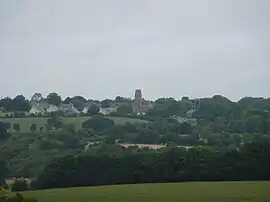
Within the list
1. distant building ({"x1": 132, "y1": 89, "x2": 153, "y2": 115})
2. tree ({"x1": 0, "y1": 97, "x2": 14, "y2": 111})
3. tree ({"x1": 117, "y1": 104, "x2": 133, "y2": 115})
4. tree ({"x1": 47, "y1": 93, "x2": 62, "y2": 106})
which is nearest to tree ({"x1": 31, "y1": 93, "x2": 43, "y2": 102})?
tree ({"x1": 47, "y1": 93, "x2": 62, "y2": 106})

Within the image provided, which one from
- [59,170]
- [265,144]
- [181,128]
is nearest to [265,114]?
[181,128]

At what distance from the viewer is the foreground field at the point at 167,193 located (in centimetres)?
2603

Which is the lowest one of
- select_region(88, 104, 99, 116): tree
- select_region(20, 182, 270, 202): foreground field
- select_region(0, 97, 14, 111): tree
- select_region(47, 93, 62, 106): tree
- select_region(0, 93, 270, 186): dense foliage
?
select_region(20, 182, 270, 202): foreground field

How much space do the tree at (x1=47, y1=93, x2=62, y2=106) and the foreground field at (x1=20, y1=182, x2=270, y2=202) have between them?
143ft

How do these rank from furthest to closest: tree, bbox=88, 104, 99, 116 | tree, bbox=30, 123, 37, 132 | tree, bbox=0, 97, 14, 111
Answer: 1. tree, bbox=0, 97, 14, 111
2. tree, bbox=88, 104, 99, 116
3. tree, bbox=30, 123, 37, 132

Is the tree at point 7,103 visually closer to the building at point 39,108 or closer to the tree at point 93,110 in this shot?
the building at point 39,108

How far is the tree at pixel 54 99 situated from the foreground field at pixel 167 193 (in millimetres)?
43442

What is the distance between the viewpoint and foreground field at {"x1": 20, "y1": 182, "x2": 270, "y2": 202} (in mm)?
26031

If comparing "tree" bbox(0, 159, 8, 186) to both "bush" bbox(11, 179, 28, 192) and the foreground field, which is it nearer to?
"bush" bbox(11, 179, 28, 192)

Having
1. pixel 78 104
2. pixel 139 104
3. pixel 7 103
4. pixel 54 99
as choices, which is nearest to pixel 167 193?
pixel 7 103

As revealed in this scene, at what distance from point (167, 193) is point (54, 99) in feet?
162

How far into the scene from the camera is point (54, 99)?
76062 millimetres

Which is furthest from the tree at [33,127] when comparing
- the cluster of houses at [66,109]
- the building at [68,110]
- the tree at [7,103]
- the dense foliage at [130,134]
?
the tree at [7,103]

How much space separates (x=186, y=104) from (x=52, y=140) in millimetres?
34508
